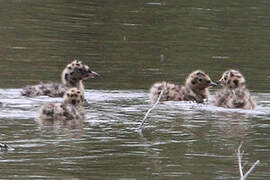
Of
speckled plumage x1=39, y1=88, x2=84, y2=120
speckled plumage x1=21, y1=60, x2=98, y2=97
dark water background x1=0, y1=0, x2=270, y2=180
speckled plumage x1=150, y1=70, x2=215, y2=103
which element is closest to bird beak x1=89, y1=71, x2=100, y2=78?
speckled plumage x1=21, y1=60, x2=98, y2=97

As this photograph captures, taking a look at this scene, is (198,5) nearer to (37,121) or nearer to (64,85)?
(64,85)

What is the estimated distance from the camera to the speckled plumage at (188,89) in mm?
15176

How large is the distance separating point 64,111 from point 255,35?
31.9 ft

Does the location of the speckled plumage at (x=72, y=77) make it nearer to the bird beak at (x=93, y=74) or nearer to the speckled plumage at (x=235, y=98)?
the bird beak at (x=93, y=74)

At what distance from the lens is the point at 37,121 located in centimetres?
1295

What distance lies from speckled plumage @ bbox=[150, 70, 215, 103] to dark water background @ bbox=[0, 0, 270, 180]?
24 centimetres

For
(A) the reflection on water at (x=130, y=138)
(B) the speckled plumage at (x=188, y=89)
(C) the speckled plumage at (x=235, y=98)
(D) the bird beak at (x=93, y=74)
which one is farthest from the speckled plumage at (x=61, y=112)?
(D) the bird beak at (x=93, y=74)

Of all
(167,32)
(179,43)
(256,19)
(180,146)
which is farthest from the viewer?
(256,19)

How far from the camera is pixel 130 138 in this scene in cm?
1184

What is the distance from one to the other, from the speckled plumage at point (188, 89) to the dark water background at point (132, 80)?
0.79 feet

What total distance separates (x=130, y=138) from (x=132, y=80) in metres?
4.73

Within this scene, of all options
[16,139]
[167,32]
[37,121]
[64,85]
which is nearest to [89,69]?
[64,85]

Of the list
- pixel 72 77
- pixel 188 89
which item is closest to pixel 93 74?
pixel 72 77

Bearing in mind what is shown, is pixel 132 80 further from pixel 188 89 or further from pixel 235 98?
pixel 235 98
